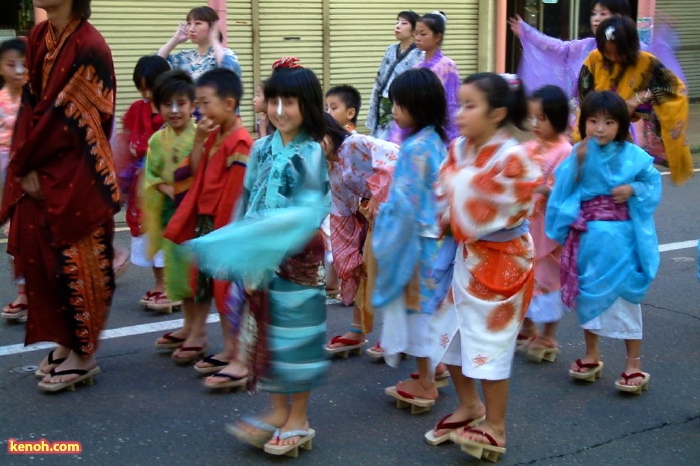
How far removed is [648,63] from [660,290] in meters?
1.70

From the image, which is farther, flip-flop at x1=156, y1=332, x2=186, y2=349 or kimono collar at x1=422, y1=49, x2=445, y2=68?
kimono collar at x1=422, y1=49, x2=445, y2=68

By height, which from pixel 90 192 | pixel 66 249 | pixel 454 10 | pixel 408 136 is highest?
pixel 454 10

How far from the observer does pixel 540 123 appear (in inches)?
192

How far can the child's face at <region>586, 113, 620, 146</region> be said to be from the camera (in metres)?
4.45

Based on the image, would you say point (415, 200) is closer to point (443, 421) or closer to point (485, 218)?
point (485, 218)

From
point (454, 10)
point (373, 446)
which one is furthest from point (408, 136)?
point (454, 10)

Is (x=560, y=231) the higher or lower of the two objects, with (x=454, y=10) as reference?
lower

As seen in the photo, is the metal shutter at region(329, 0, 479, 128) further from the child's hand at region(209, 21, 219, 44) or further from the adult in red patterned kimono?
the adult in red patterned kimono

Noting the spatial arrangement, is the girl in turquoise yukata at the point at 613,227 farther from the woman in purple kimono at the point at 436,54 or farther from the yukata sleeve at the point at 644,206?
the woman in purple kimono at the point at 436,54

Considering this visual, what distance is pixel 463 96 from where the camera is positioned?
3.66m

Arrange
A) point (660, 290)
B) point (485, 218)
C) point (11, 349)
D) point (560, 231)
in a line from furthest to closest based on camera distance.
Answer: point (660, 290), point (11, 349), point (560, 231), point (485, 218)

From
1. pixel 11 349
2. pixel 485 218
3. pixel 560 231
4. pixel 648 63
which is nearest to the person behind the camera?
pixel 485 218

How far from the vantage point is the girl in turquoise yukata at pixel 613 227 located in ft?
14.6

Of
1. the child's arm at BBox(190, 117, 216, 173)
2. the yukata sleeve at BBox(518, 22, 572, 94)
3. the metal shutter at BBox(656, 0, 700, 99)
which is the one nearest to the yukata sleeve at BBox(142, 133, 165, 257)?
the child's arm at BBox(190, 117, 216, 173)
